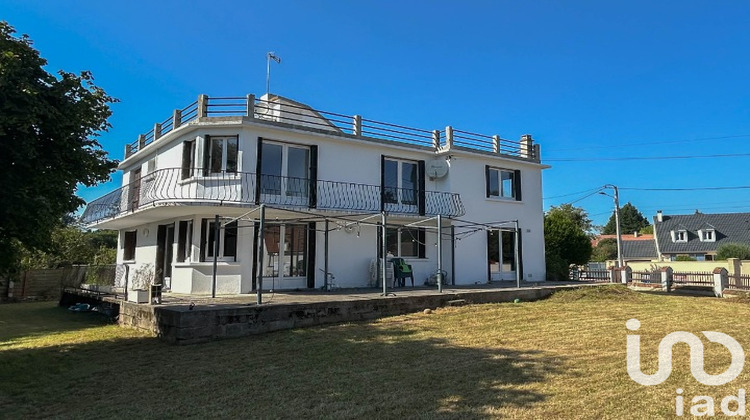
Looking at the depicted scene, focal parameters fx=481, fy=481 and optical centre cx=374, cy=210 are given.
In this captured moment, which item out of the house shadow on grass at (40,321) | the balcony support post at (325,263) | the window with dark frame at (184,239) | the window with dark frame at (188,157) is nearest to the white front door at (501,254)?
the balcony support post at (325,263)

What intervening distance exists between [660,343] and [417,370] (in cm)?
436

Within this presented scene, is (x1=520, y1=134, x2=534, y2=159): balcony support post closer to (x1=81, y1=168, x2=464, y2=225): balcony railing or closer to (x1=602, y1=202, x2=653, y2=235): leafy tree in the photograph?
(x1=81, y1=168, x2=464, y2=225): balcony railing

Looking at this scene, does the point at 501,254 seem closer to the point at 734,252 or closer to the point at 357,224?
the point at 357,224

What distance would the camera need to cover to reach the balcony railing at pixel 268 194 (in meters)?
14.0

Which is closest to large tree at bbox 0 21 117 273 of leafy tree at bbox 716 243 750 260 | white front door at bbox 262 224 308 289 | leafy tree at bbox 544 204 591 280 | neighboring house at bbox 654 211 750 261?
white front door at bbox 262 224 308 289

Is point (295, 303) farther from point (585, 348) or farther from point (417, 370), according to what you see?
point (585, 348)

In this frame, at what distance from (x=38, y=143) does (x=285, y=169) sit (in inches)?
311

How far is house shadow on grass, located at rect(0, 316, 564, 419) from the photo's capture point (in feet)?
17.5

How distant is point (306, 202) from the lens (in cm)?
1520

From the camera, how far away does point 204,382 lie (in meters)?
6.60

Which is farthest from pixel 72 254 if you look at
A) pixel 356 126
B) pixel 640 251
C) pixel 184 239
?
pixel 640 251

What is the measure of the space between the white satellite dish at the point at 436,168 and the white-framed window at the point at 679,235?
47.9m

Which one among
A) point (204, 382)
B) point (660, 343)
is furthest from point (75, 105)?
point (660, 343)

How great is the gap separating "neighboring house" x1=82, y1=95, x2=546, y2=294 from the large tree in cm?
415
